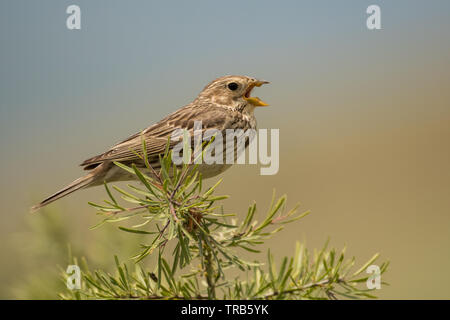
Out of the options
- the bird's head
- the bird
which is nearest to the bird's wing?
the bird

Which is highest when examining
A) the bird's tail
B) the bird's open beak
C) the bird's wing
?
the bird's open beak

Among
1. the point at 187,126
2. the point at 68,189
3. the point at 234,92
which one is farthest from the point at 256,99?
the point at 68,189

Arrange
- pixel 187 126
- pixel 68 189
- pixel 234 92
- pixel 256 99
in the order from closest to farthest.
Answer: pixel 68 189 → pixel 187 126 → pixel 256 99 → pixel 234 92

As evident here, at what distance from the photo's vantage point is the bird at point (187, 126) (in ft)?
10.4

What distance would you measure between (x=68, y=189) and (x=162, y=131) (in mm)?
821

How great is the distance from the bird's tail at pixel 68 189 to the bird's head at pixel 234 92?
144cm

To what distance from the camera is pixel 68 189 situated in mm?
3031

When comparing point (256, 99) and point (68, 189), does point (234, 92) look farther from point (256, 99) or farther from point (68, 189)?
point (68, 189)

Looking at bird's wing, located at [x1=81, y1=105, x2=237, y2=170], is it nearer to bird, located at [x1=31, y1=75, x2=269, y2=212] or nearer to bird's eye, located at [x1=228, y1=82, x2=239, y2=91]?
bird, located at [x1=31, y1=75, x2=269, y2=212]

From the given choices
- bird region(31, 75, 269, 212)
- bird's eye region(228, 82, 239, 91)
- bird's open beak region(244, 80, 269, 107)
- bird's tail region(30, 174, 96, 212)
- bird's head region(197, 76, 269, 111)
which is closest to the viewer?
bird's tail region(30, 174, 96, 212)

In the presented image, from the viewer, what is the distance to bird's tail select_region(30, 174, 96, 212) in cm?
280

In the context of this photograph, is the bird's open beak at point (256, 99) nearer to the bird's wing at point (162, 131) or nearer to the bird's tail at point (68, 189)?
the bird's wing at point (162, 131)

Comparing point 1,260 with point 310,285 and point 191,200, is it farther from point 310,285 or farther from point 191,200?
point 310,285
